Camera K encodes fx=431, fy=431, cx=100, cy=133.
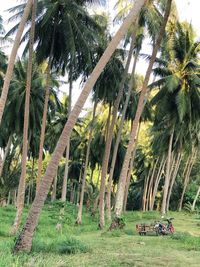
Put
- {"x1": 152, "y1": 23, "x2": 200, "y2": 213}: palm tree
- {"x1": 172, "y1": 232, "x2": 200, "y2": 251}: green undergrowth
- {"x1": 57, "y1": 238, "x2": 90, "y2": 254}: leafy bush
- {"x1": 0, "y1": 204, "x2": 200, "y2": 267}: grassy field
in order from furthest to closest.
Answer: {"x1": 152, "y1": 23, "x2": 200, "y2": 213}: palm tree → {"x1": 172, "y1": 232, "x2": 200, "y2": 251}: green undergrowth → {"x1": 57, "y1": 238, "x2": 90, "y2": 254}: leafy bush → {"x1": 0, "y1": 204, "x2": 200, "y2": 267}: grassy field

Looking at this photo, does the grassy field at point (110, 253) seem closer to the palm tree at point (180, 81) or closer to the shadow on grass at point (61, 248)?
the shadow on grass at point (61, 248)

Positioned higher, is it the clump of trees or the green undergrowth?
the clump of trees

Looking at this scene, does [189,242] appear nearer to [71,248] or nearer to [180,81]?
[71,248]

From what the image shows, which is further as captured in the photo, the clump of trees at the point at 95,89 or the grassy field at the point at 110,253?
the clump of trees at the point at 95,89

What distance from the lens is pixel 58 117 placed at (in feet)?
139

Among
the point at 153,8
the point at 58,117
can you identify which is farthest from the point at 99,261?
the point at 58,117

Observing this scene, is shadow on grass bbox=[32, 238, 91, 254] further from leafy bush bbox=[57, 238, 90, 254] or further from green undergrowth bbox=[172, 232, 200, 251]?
green undergrowth bbox=[172, 232, 200, 251]

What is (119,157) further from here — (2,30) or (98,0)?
(98,0)

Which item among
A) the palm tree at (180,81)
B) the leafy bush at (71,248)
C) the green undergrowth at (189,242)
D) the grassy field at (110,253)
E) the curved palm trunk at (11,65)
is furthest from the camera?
the palm tree at (180,81)

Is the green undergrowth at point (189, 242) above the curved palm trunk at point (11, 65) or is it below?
below

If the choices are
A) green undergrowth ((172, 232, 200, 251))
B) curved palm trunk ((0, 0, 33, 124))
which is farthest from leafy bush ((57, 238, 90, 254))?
curved palm trunk ((0, 0, 33, 124))

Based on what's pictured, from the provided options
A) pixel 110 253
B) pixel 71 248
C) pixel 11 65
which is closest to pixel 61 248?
pixel 71 248

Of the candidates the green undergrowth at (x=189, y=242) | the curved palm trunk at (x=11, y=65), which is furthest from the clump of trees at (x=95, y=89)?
the green undergrowth at (x=189, y=242)

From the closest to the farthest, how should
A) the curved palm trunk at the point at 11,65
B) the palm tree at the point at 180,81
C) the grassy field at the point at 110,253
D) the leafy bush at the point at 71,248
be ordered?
the grassy field at the point at 110,253 → the leafy bush at the point at 71,248 → the curved palm trunk at the point at 11,65 → the palm tree at the point at 180,81
